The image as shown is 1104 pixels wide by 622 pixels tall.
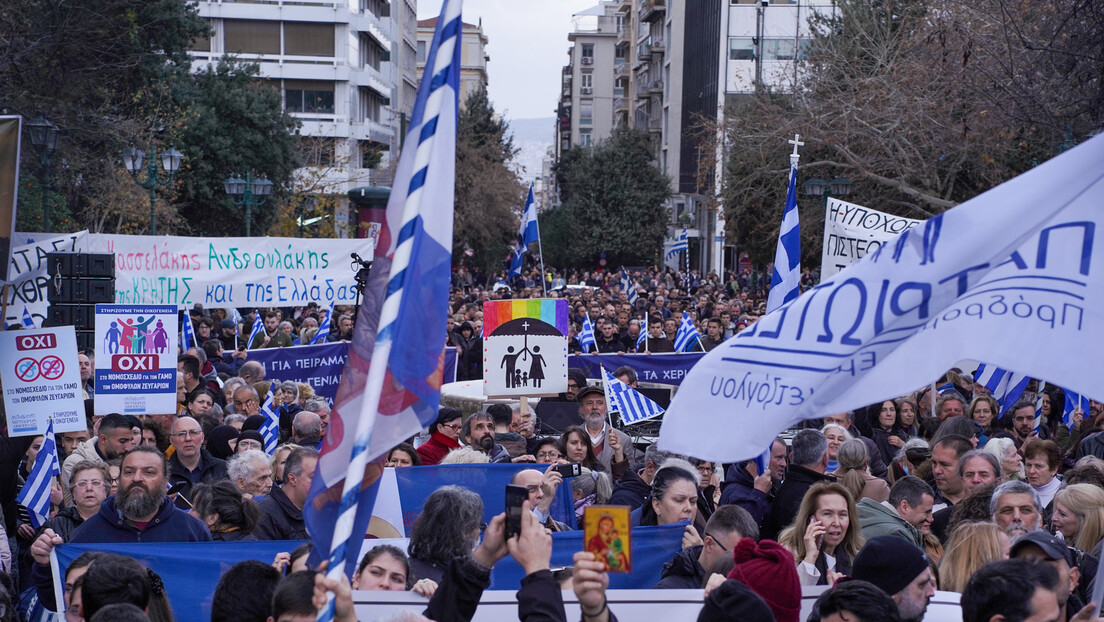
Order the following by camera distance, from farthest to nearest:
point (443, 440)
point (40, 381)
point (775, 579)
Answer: point (443, 440)
point (40, 381)
point (775, 579)

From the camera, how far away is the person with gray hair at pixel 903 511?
6.17 meters

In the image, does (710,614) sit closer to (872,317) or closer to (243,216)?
(872,317)

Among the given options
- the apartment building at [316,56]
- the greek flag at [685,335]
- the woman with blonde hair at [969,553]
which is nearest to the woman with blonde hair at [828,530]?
the woman with blonde hair at [969,553]

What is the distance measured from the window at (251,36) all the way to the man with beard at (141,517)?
6105 centimetres

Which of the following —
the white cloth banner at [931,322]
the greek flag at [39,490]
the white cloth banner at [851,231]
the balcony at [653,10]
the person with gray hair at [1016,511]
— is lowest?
the greek flag at [39,490]

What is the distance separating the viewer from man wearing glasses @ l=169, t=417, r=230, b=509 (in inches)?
319

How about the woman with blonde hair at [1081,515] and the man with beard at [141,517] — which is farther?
the man with beard at [141,517]

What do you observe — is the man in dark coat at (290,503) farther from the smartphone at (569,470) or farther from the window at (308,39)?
the window at (308,39)

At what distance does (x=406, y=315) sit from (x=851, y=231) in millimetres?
10357

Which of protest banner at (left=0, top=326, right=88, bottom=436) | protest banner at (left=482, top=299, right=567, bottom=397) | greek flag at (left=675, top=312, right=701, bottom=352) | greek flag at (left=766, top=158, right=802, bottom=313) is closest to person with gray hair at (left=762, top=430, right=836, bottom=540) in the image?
greek flag at (left=766, top=158, right=802, bottom=313)

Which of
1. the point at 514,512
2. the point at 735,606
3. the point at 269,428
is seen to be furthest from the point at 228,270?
the point at 735,606

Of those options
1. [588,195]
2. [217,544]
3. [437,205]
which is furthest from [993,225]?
[588,195]

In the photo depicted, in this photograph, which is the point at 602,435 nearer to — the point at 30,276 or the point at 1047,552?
the point at 1047,552

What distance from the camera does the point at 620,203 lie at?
70.8 metres
